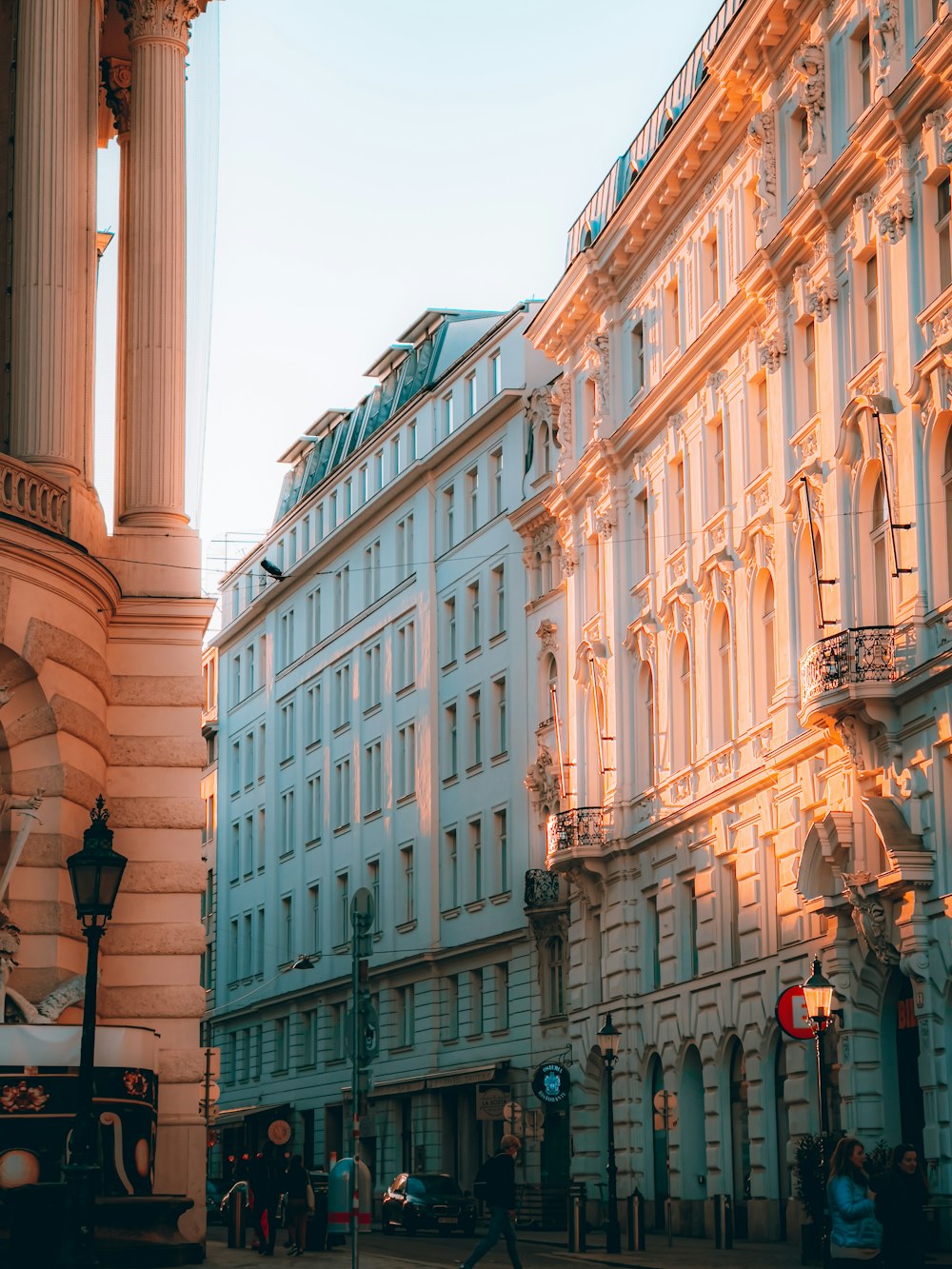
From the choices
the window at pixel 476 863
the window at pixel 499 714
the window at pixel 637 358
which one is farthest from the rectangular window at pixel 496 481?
the window at pixel 637 358

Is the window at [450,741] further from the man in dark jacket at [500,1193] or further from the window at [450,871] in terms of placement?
the man in dark jacket at [500,1193]

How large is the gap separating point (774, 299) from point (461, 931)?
2991cm

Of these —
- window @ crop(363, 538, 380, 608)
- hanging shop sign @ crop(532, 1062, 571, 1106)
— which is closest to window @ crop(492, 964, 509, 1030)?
hanging shop sign @ crop(532, 1062, 571, 1106)

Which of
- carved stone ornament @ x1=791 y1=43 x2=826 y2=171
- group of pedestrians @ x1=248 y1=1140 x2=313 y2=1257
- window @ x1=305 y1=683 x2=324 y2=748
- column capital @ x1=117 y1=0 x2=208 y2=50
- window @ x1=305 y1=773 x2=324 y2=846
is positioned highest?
carved stone ornament @ x1=791 y1=43 x2=826 y2=171

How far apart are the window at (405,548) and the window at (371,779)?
6.19 m

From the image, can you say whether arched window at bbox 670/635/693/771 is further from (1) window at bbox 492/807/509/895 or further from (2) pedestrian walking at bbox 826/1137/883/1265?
(2) pedestrian walking at bbox 826/1137/883/1265

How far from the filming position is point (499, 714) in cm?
6594

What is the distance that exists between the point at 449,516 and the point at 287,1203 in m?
38.8

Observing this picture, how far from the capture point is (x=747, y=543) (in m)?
44.1

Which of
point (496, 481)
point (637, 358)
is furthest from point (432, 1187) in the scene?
point (496, 481)

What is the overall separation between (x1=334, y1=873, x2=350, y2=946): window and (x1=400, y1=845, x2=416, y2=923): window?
4.56 metres

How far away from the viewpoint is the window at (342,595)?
8200 cm

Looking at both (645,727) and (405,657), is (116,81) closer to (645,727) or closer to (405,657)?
(645,727)

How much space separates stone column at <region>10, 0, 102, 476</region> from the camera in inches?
1216
